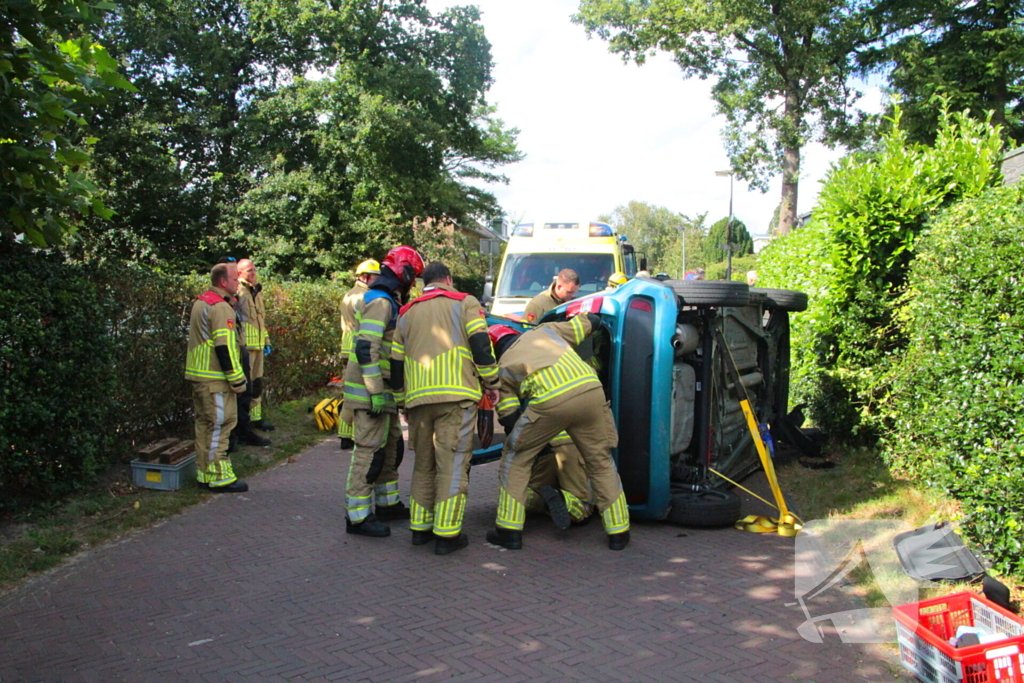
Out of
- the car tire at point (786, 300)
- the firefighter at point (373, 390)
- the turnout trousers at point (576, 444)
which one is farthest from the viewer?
the car tire at point (786, 300)

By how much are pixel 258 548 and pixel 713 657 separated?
3.28m

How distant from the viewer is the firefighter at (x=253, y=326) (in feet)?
30.3

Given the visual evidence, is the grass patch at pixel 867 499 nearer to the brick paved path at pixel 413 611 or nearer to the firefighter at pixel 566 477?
the brick paved path at pixel 413 611

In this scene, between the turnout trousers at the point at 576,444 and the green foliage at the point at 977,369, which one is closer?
the green foliage at the point at 977,369

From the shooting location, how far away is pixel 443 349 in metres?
5.47

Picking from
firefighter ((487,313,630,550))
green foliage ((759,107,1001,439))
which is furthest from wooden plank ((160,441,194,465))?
green foliage ((759,107,1001,439))

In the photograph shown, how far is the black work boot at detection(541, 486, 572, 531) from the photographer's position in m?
5.70

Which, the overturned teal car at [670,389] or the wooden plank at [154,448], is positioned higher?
the overturned teal car at [670,389]

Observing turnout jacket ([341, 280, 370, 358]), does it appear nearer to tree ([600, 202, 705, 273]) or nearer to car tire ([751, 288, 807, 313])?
car tire ([751, 288, 807, 313])

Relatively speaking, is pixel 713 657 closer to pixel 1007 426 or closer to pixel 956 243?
pixel 1007 426

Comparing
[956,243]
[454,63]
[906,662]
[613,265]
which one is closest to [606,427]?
[906,662]

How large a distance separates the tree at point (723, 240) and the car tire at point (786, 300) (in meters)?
44.8

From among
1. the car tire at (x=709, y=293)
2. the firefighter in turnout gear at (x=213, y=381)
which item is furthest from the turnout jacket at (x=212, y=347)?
the car tire at (x=709, y=293)

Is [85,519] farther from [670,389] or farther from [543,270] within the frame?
[543,270]
